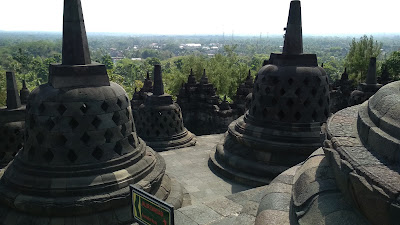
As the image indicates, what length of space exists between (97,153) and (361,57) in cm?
4143

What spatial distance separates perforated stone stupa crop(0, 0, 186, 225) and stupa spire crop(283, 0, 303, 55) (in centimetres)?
514

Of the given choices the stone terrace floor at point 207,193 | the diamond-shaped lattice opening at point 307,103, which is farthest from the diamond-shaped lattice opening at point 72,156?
the diamond-shaped lattice opening at point 307,103

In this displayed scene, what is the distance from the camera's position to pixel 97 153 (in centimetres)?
580

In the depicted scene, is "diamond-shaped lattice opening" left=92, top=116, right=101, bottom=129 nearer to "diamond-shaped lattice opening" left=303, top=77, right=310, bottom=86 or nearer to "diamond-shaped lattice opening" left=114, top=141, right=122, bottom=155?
"diamond-shaped lattice opening" left=114, top=141, right=122, bottom=155

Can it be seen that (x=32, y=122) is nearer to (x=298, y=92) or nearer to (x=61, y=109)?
(x=61, y=109)

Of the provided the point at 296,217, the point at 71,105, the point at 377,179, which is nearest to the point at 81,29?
the point at 71,105

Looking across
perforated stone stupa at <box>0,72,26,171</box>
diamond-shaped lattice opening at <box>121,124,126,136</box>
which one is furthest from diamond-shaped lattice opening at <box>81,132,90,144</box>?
perforated stone stupa at <box>0,72,26,171</box>

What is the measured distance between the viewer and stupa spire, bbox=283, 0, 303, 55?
343 inches

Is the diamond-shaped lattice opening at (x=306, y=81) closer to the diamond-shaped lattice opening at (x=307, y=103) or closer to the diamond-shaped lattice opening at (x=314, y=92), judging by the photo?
the diamond-shaped lattice opening at (x=314, y=92)

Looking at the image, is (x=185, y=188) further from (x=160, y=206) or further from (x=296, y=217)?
(x=296, y=217)

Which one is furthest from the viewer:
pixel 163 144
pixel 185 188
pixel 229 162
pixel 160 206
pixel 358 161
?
pixel 163 144

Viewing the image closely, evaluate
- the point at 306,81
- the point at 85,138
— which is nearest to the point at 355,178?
the point at 85,138

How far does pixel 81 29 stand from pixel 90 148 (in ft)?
7.58

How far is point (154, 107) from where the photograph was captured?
1355 cm
